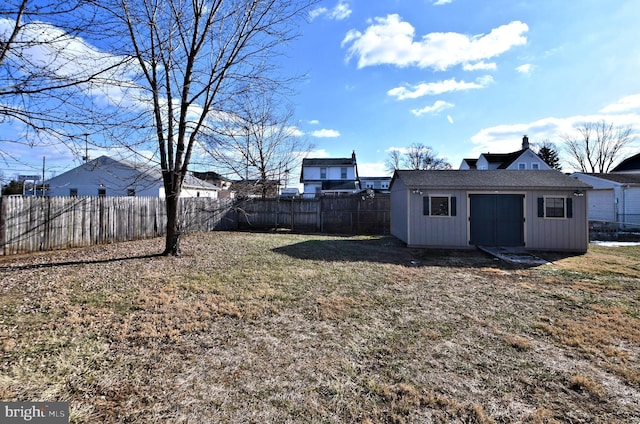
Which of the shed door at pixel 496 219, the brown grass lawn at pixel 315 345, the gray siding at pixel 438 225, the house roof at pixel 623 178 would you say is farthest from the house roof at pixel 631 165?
the brown grass lawn at pixel 315 345

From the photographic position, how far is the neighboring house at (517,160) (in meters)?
28.0

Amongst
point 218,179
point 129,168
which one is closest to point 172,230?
point 129,168

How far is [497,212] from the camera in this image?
412 inches

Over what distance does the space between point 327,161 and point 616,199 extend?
81.9ft

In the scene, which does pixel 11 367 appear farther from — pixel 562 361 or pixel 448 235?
pixel 448 235

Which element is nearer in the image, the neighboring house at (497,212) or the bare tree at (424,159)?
the neighboring house at (497,212)

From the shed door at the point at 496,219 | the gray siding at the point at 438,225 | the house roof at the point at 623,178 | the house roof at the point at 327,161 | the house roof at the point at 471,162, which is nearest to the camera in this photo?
the shed door at the point at 496,219

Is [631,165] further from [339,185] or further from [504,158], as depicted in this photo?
[339,185]

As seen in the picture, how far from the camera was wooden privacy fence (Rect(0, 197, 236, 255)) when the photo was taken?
7887 millimetres

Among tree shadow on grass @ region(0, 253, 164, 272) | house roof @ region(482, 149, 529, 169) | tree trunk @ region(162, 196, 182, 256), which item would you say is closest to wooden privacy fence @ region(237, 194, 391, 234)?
tree trunk @ region(162, 196, 182, 256)

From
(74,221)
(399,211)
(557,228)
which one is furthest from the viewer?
(399,211)

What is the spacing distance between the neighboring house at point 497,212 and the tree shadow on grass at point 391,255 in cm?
70

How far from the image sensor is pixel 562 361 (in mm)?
3152

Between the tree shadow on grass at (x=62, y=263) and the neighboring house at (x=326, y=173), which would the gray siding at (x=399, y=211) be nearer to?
the tree shadow on grass at (x=62, y=263)
